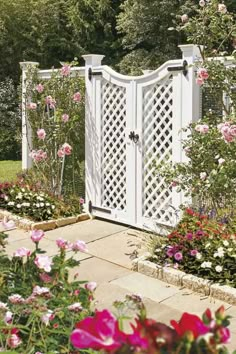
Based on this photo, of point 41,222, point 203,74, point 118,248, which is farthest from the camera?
point 41,222

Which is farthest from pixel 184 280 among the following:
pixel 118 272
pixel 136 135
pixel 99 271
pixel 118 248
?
pixel 136 135

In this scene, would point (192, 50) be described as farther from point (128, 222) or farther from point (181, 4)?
point (181, 4)

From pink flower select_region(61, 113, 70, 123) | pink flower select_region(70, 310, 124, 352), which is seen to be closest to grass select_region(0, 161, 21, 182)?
pink flower select_region(61, 113, 70, 123)

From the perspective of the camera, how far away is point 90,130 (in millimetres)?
6148

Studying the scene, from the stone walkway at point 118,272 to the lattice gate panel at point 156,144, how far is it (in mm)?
327

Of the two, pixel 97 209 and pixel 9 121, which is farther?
pixel 9 121

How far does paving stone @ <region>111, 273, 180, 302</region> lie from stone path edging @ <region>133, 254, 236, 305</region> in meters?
0.05

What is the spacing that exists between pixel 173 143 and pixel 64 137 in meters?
1.77

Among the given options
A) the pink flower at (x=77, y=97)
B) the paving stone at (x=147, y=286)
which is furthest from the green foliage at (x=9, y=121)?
the paving stone at (x=147, y=286)

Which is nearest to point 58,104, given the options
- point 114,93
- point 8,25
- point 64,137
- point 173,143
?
point 64,137

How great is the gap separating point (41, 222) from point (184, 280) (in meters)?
2.28

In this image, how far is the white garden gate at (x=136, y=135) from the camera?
5.08m

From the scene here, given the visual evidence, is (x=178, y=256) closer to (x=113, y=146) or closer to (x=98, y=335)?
(x=113, y=146)

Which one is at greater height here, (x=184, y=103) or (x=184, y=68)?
(x=184, y=68)
